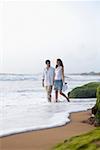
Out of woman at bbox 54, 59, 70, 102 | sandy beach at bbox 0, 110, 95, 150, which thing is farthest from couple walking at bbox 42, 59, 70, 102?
sandy beach at bbox 0, 110, 95, 150

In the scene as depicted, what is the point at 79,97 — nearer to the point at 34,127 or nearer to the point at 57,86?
the point at 57,86

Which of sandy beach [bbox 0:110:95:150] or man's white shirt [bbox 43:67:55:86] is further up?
man's white shirt [bbox 43:67:55:86]

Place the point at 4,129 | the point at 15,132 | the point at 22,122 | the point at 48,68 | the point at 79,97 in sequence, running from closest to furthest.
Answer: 1. the point at 15,132
2. the point at 4,129
3. the point at 22,122
4. the point at 48,68
5. the point at 79,97

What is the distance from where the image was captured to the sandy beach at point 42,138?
209 inches

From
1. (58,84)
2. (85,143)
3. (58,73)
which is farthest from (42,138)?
(58,84)

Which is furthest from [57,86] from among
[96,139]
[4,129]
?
[96,139]

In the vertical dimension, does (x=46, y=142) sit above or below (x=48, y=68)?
below

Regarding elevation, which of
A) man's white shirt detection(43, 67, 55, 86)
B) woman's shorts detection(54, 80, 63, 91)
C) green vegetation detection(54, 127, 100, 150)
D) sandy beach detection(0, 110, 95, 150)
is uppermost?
man's white shirt detection(43, 67, 55, 86)

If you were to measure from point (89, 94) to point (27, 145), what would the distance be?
1074 cm

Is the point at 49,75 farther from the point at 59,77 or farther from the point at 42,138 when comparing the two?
the point at 42,138

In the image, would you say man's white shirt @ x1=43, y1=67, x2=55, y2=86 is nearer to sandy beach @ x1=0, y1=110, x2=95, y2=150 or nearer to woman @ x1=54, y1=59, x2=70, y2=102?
woman @ x1=54, y1=59, x2=70, y2=102

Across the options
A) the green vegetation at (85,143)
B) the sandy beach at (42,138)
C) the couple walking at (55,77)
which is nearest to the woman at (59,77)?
the couple walking at (55,77)

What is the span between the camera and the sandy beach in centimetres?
531

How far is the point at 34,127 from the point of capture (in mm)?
6938
